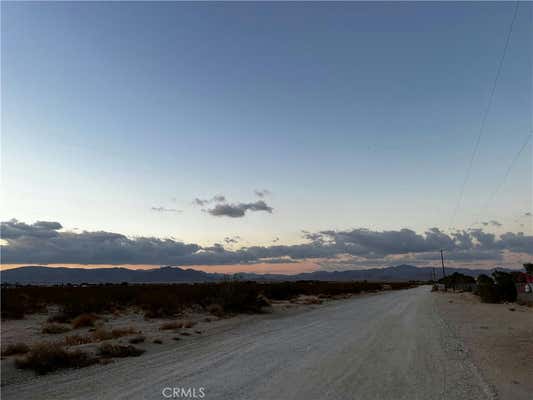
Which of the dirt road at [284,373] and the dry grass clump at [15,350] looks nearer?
the dirt road at [284,373]

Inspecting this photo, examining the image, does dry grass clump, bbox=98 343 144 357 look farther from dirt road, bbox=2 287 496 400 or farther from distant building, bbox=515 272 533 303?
distant building, bbox=515 272 533 303

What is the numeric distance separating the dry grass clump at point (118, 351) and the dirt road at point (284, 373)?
42 centimetres

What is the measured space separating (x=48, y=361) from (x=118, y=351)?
2.07m

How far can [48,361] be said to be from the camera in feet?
33.2

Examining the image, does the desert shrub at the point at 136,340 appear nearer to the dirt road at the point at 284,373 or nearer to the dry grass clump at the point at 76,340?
the dry grass clump at the point at 76,340

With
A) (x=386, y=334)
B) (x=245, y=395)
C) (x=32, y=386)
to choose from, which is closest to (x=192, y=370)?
(x=245, y=395)

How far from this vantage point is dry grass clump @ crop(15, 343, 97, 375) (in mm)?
10016

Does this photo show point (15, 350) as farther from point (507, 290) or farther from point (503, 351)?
point (507, 290)

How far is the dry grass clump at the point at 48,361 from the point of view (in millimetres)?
10016

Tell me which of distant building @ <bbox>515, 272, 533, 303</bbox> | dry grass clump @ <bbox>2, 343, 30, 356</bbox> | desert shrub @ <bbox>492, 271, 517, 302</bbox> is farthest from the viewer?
desert shrub @ <bbox>492, 271, 517, 302</bbox>

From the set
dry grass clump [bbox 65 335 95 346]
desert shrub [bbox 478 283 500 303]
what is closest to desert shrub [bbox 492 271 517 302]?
desert shrub [bbox 478 283 500 303]

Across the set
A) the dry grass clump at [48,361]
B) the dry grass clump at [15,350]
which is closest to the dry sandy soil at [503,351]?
the dry grass clump at [48,361]

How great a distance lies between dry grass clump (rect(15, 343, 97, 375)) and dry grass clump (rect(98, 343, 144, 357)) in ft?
3.03

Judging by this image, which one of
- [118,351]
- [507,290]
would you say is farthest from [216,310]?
[507,290]
